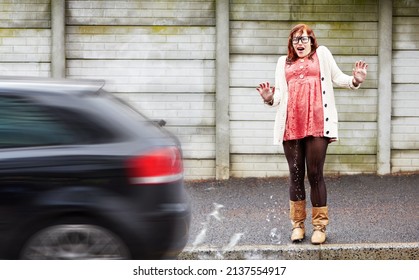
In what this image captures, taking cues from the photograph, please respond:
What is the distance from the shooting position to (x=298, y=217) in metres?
6.98

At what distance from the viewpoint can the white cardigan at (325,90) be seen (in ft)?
21.7

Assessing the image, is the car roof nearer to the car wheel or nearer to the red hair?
the car wheel

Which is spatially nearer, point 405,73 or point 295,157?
point 295,157

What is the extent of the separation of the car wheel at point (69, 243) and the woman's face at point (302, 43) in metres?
2.43

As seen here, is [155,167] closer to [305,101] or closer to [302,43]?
[305,101]

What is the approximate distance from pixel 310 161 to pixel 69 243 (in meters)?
2.40

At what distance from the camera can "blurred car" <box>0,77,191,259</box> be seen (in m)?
4.93

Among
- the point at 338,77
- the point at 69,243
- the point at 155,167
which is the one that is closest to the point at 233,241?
the point at 338,77

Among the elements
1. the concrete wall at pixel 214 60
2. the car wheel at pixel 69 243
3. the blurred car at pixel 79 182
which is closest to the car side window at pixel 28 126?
the blurred car at pixel 79 182

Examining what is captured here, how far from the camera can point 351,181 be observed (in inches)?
438

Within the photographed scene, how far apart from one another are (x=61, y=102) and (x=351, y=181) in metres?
6.58

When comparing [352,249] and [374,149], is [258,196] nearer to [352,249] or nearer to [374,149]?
[374,149]

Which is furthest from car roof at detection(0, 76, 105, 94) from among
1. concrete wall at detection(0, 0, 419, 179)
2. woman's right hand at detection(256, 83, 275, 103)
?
concrete wall at detection(0, 0, 419, 179)

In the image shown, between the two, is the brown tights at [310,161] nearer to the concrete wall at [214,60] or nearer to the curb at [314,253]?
the curb at [314,253]
